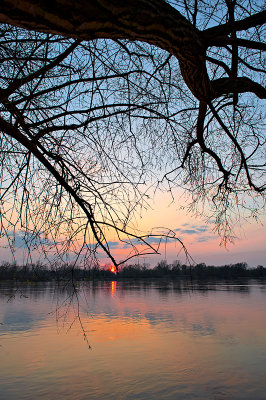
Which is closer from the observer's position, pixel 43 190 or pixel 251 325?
pixel 43 190

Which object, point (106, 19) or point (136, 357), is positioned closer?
point (106, 19)

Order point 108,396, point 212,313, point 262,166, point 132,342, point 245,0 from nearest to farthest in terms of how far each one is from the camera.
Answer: point 245,0 < point 262,166 < point 108,396 < point 132,342 < point 212,313

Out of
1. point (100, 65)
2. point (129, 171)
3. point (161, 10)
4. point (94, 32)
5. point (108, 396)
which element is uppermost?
point (100, 65)

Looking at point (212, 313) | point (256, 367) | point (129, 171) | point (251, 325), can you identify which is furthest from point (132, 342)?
point (129, 171)

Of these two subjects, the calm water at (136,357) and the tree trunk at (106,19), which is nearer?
the tree trunk at (106,19)

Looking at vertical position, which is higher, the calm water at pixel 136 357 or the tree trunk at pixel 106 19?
the tree trunk at pixel 106 19

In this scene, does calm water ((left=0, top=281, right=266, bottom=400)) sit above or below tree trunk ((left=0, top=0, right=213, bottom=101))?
below

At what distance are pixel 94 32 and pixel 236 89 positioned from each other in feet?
5.40

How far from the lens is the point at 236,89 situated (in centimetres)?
263

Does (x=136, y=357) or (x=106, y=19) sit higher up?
(x=106, y=19)

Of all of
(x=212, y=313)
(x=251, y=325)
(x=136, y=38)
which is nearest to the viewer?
(x=136, y=38)

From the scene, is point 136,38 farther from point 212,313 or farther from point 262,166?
point 212,313

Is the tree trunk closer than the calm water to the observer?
Yes

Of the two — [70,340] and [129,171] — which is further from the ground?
[129,171]
